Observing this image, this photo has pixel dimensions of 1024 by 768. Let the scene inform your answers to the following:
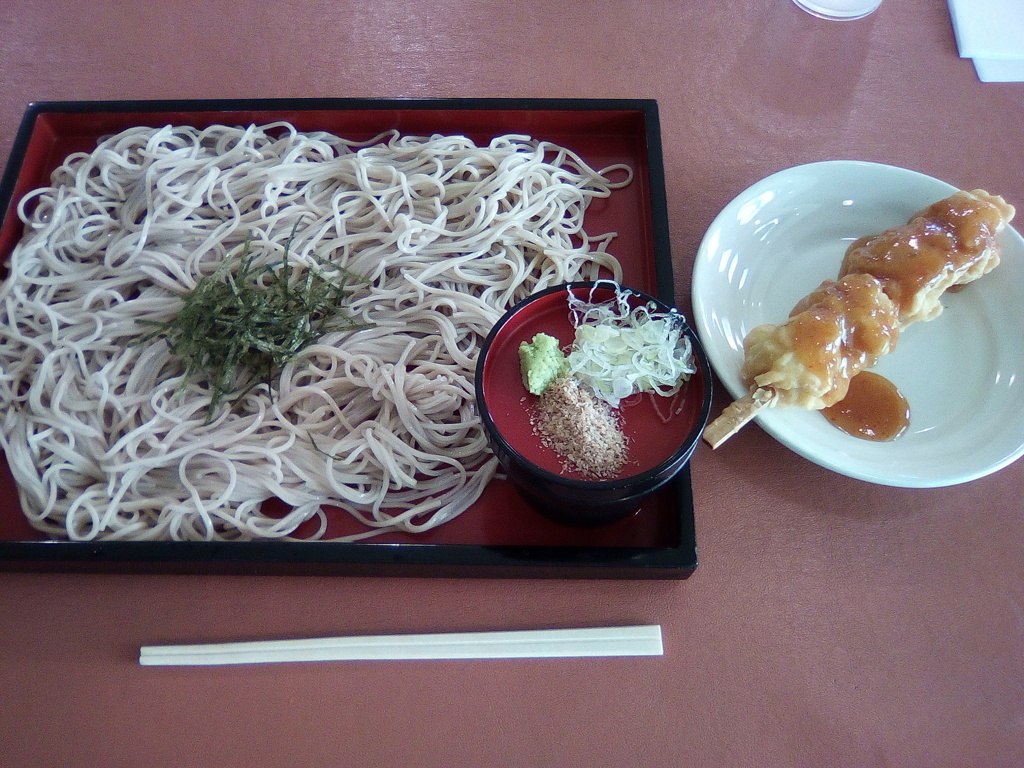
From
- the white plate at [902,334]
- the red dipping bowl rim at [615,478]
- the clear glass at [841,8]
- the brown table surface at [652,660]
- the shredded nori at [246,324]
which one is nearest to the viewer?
the red dipping bowl rim at [615,478]

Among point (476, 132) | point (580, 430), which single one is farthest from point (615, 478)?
point (476, 132)

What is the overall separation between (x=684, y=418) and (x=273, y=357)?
95cm

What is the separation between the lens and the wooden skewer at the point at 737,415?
1.48m

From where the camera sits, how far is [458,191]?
1.93 meters

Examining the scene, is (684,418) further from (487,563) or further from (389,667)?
(389,667)

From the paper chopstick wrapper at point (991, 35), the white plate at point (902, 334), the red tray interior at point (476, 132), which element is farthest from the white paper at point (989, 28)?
the red tray interior at point (476, 132)

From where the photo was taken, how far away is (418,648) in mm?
1483

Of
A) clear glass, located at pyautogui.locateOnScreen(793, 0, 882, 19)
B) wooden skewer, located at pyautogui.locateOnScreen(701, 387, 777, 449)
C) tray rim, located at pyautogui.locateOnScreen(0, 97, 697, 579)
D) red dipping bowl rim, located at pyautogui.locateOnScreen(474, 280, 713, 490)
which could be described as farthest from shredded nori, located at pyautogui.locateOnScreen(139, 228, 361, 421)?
clear glass, located at pyautogui.locateOnScreen(793, 0, 882, 19)

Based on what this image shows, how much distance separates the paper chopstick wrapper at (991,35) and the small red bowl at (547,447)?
5.79ft

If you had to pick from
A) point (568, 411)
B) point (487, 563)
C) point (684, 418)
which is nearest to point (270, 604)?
point (487, 563)

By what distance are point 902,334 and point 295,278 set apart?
1.54 m

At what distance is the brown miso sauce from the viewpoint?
5.27 ft

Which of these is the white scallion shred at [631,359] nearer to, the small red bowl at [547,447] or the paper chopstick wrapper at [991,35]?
the small red bowl at [547,447]

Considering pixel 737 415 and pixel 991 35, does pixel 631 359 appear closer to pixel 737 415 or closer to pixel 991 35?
pixel 737 415
